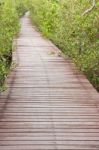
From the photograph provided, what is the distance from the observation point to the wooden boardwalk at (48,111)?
4.68m

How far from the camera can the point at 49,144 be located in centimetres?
460

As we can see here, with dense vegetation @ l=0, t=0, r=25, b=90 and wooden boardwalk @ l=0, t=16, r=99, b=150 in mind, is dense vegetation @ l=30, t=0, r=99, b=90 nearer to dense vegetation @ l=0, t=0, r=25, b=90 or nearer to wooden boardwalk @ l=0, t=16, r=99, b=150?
wooden boardwalk @ l=0, t=16, r=99, b=150

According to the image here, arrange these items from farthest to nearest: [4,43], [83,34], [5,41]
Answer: [5,41]
[4,43]
[83,34]

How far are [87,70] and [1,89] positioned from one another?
2.89 m

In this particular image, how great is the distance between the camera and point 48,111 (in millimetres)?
5938

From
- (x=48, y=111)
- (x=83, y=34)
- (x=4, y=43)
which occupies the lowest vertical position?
(x=4, y=43)

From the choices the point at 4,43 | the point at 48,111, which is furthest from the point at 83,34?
the point at 48,111

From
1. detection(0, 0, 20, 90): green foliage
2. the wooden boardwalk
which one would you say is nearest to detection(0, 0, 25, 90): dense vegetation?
detection(0, 0, 20, 90): green foliage

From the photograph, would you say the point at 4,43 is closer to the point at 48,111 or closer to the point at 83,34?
the point at 83,34

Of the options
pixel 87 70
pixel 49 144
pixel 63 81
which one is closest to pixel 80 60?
pixel 87 70

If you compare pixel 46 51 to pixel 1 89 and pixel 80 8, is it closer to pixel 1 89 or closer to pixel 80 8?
pixel 80 8

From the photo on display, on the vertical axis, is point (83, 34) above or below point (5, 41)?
above

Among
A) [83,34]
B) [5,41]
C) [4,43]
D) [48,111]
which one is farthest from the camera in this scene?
[5,41]

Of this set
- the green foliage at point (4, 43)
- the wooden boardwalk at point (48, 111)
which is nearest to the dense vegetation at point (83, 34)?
the wooden boardwalk at point (48, 111)
